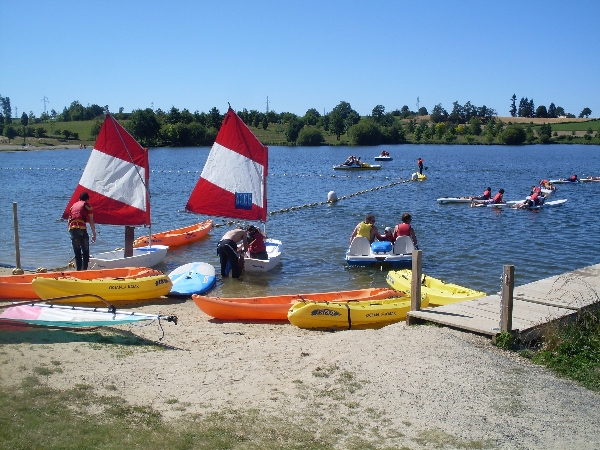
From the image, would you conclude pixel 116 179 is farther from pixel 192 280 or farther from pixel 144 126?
pixel 144 126

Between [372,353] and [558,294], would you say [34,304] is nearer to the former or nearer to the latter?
[372,353]

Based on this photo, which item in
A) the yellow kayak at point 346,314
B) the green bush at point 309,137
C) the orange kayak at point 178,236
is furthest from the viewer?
the green bush at point 309,137

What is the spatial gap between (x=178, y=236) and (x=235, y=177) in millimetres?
4970

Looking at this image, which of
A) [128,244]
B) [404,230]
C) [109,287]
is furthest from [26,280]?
[404,230]

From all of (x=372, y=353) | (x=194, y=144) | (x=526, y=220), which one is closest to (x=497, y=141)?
(x=194, y=144)

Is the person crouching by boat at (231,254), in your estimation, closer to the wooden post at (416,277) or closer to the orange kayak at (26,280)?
the orange kayak at (26,280)

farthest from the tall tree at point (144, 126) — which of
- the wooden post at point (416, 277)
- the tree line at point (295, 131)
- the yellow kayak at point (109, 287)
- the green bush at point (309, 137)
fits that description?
the wooden post at point (416, 277)

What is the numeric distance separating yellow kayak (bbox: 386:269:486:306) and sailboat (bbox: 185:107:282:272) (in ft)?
13.8

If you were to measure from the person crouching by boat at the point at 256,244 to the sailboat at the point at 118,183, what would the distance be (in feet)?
9.40

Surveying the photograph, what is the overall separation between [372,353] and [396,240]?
9029 mm

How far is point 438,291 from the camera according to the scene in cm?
1291

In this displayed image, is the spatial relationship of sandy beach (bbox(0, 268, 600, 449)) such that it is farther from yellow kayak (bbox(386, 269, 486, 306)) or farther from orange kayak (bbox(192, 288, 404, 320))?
yellow kayak (bbox(386, 269, 486, 306))

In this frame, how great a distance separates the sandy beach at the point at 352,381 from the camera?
6.21 meters

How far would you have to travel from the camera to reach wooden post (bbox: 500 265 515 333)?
9055mm
